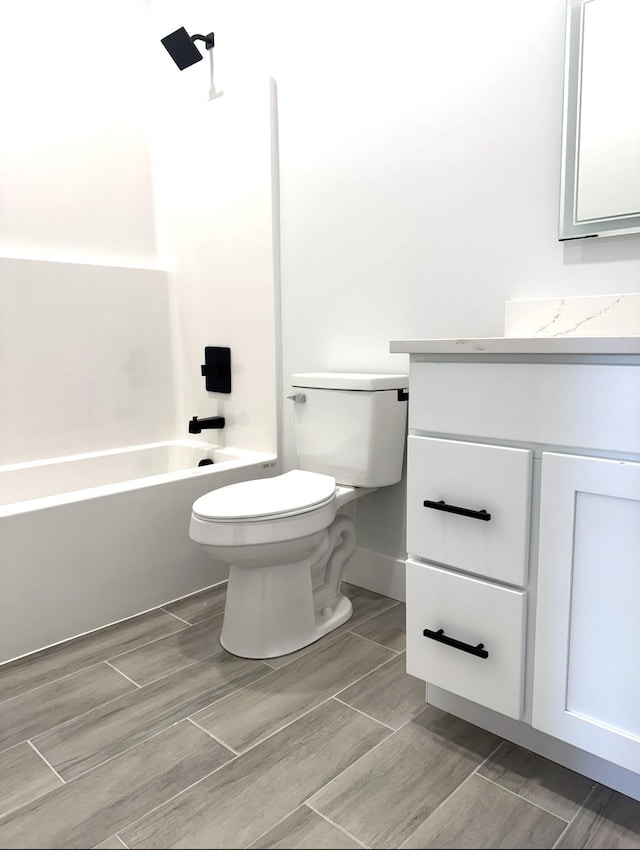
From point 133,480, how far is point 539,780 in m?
1.56

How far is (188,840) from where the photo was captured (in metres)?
1.12

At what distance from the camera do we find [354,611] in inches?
79.7

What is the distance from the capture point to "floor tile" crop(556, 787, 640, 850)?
3.61 feet

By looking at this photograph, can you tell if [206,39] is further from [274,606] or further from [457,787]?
[457,787]

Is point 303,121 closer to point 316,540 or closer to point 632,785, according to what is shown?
point 316,540

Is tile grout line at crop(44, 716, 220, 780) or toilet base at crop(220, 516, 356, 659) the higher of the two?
toilet base at crop(220, 516, 356, 659)

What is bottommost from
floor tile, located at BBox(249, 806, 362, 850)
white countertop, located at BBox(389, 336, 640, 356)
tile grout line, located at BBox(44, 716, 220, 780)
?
floor tile, located at BBox(249, 806, 362, 850)

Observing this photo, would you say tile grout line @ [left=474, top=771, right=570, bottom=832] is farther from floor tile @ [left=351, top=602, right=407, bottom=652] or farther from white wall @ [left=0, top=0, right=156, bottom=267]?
white wall @ [left=0, top=0, right=156, bottom=267]

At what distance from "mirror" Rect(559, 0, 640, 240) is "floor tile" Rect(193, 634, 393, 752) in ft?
4.12

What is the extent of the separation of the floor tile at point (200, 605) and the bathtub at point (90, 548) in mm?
32

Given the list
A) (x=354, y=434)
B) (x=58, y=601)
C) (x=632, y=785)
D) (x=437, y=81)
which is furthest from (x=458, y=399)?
(x=58, y=601)

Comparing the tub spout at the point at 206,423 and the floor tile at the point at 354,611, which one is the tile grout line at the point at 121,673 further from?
the tub spout at the point at 206,423

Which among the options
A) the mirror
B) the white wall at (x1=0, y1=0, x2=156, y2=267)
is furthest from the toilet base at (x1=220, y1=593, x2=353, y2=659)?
the white wall at (x1=0, y1=0, x2=156, y2=267)

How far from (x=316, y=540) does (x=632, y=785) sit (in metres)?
0.91
